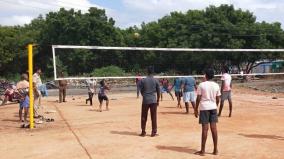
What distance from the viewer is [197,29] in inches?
1993

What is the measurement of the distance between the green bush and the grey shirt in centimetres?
1029

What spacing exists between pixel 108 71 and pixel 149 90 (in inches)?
471

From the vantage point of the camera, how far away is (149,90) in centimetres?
1194

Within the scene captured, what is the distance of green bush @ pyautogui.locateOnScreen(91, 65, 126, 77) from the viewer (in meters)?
23.0

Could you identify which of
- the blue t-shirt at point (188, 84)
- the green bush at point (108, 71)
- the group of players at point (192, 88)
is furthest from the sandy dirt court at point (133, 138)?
the green bush at point (108, 71)

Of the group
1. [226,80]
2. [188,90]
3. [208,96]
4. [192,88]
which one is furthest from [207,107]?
[192,88]

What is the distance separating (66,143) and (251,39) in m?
A: 40.2

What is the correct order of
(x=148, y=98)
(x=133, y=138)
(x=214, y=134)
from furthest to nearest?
(x=148, y=98)
(x=133, y=138)
(x=214, y=134)

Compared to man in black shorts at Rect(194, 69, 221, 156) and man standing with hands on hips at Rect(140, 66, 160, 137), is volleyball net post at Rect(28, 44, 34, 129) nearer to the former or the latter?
man standing with hands on hips at Rect(140, 66, 160, 137)

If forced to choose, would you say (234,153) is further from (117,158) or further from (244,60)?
(244,60)

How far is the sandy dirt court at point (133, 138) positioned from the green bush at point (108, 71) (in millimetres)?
5973

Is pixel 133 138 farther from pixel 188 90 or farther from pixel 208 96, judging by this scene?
pixel 188 90

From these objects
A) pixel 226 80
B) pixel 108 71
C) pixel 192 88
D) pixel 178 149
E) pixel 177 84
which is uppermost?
pixel 108 71

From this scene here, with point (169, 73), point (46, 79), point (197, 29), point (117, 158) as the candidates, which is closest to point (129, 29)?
point (197, 29)
